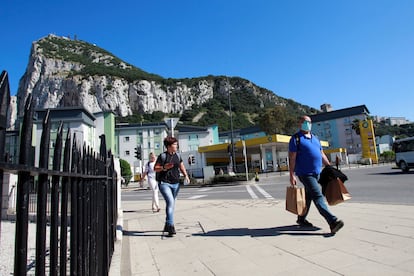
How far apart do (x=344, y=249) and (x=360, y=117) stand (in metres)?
94.1

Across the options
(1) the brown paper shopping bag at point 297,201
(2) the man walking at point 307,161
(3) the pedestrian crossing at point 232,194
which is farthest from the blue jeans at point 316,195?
(3) the pedestrian crossing at point 232,194

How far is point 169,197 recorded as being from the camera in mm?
5332

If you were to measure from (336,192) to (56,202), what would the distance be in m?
4.17

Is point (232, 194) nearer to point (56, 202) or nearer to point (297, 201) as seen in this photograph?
point (297, 201)

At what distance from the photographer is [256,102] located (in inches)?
5787

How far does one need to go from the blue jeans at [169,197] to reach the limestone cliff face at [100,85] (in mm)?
107266

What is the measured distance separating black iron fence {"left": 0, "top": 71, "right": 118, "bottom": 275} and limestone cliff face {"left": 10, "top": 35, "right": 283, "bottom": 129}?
4316 inches

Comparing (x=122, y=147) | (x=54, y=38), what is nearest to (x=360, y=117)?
(x=122, y=147)

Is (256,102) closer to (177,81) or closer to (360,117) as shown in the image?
(177,81)

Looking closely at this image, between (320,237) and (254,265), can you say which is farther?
(320,237)

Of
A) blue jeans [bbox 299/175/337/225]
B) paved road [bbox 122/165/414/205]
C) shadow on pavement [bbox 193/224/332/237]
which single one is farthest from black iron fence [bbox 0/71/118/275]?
paved road [bbox 122/165/414/205]

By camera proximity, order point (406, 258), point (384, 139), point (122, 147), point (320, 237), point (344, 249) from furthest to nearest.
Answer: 1. point (384, 139)
2. point (122, 147)
3. point (320, 237)
4. point (344, 249)
5. point (406, 258)

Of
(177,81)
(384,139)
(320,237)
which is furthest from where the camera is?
(177,81)

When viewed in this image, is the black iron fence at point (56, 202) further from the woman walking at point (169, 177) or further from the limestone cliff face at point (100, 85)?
the limestone cliff face at point (100, 85)
